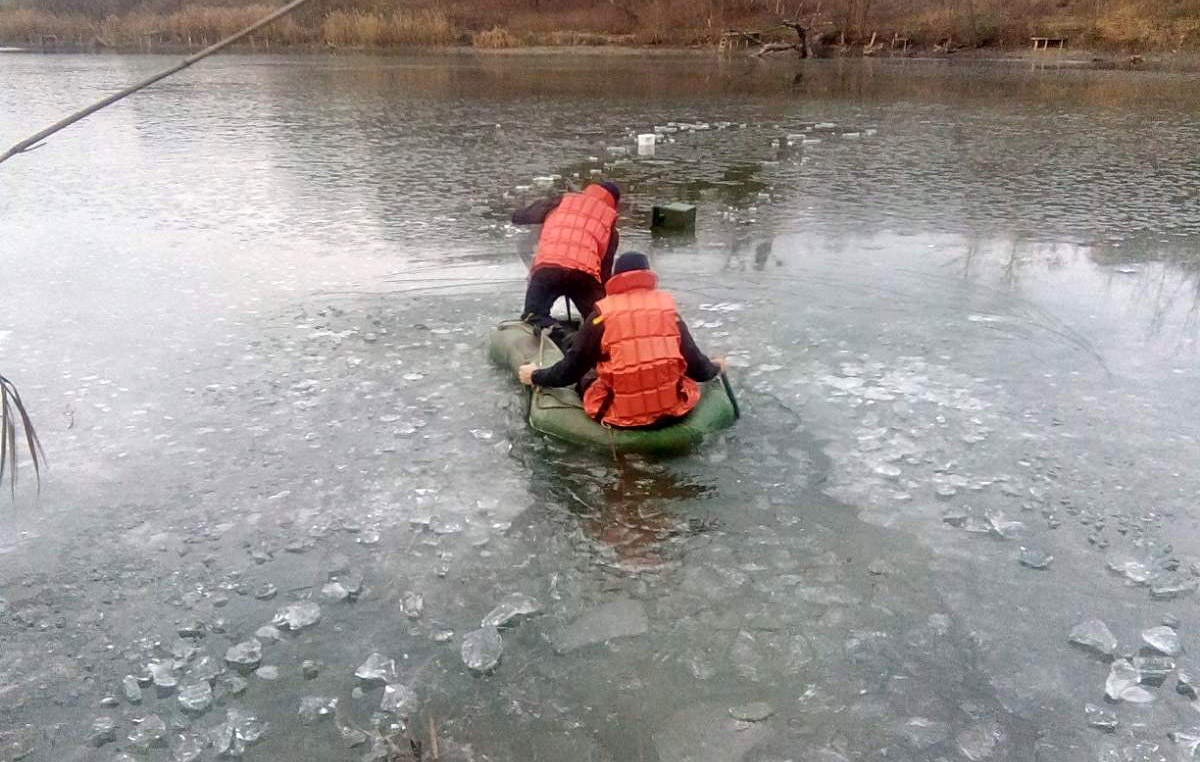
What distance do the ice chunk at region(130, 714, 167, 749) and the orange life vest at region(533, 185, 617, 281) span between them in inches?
161

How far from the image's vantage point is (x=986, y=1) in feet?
141

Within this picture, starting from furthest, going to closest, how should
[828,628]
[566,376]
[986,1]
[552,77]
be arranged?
[986,1], [552,77], [566,376], [828,628]

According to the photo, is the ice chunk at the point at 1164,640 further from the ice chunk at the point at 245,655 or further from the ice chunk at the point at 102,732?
the ice chunk at the point at 102,732

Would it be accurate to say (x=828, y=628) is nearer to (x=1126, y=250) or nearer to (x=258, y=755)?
(x=258, y=755)

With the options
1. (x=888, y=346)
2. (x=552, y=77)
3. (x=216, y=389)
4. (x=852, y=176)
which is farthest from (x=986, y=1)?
(x=216, y=389)

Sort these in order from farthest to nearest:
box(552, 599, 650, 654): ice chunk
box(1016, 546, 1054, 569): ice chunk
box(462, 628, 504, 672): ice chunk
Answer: box(1016, 546, 1054, 569): ice chunk, box(552, 599, 650, 654): ice chunk, box(462, 628, 504, 672): ice chunk

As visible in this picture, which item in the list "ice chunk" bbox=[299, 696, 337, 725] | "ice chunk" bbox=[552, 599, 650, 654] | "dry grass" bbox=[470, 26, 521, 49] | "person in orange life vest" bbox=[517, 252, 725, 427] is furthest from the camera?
"dry grass" bbox=[470, 26, 521, 49]

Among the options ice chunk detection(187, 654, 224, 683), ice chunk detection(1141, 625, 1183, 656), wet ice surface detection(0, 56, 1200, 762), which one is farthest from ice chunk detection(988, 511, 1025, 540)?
ice chunk detection(187, 654, 224, 683)

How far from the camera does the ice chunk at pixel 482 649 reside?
139 inches

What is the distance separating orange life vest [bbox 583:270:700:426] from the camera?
4.82 meters

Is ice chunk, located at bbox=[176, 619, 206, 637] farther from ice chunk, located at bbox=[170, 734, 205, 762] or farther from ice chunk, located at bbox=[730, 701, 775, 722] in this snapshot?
ice chunk, located at bbox=[730, 701, 775, 722]

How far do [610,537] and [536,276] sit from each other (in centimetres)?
272

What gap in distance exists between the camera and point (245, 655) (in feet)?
11.8

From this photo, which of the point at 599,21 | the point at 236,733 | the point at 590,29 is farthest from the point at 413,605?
the point at 599,21
